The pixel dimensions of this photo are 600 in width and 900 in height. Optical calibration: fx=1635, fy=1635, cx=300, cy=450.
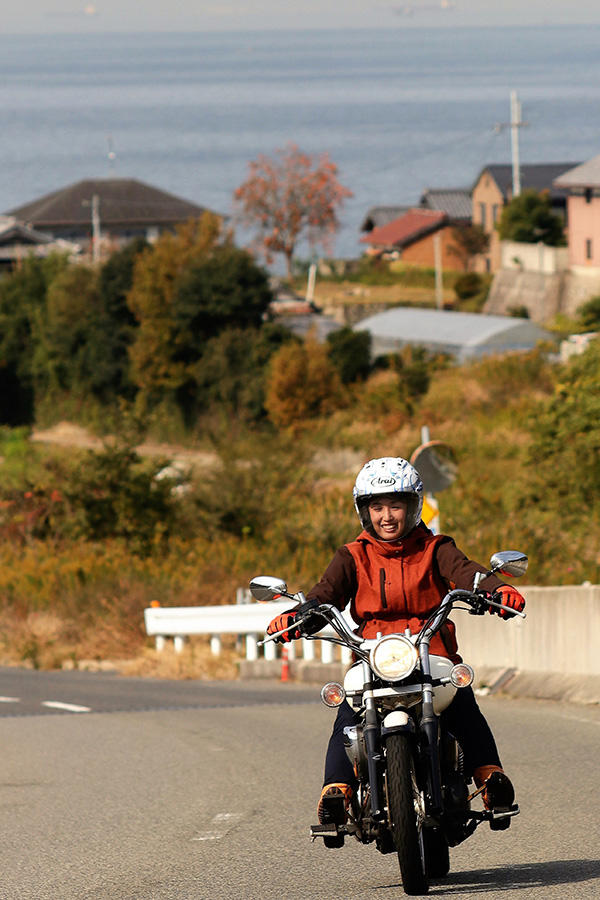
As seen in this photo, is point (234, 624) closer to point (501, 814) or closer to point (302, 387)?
point (501, 814)

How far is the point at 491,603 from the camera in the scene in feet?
20.2

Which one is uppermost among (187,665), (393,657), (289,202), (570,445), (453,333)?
(289,202)

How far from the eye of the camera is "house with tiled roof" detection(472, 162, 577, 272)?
326ft

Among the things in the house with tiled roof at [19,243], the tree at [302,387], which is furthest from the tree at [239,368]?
the house with tiled roof at [19,243]

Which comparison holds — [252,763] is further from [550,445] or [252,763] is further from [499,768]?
[550,445]

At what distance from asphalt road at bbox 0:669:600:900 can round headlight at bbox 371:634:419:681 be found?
3.27 feet

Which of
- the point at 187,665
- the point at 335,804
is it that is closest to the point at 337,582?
the point at 335,804

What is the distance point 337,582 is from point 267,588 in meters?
0.27

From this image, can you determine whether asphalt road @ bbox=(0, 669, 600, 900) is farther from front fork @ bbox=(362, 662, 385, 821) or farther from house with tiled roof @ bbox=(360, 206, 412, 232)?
house with tiled roof @ bbox=(360, 206, 412, 232)

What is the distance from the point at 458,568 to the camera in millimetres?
6238

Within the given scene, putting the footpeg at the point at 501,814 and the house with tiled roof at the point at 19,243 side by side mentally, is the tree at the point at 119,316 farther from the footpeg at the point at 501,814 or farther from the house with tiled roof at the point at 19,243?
the footpeg at the point at 501,814

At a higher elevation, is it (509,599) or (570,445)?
(509,599)

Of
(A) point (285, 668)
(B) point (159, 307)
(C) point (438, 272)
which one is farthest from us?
(C) point (438, 272)

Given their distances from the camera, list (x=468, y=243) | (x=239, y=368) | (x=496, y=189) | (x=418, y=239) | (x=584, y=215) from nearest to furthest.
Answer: (x=239, y=368), (x=584, y=215), (x=468, y=243), (x=496, y=189), (x=418, y=239)
